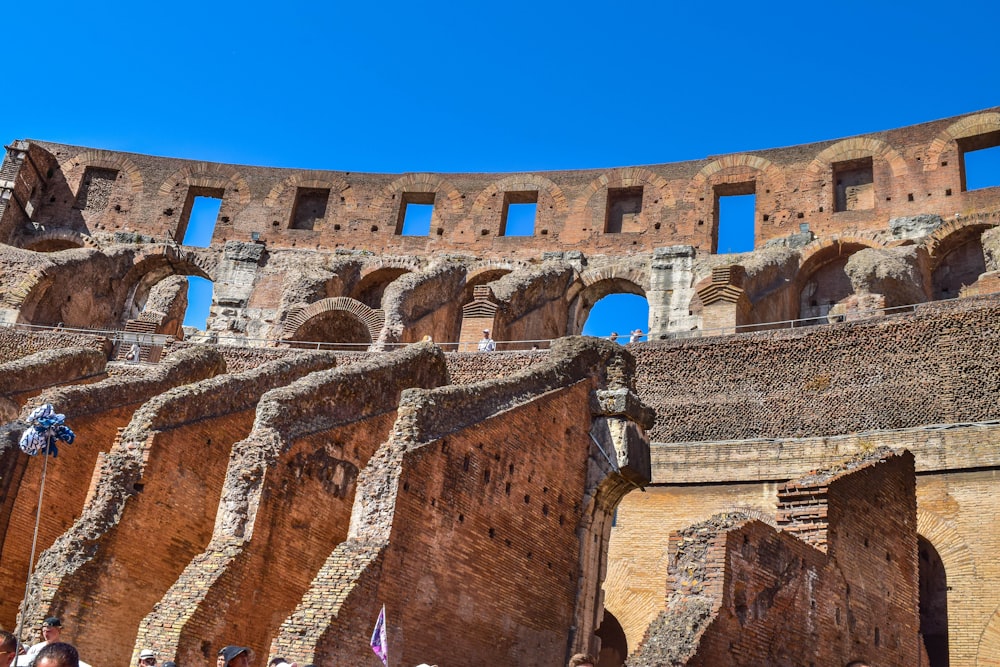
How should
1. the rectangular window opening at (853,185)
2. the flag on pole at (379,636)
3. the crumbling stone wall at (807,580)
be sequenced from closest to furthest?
1. the flag on pole at (379,636)
2. the crumbling stone wall at (807,580)
3. the rectangular window opening at (853,185)

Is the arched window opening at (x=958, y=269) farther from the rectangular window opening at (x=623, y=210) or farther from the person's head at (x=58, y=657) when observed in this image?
the person's head at (x=58, y=657)

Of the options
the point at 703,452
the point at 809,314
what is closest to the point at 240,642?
the point at 703,452

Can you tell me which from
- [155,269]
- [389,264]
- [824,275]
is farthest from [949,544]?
[155,269]

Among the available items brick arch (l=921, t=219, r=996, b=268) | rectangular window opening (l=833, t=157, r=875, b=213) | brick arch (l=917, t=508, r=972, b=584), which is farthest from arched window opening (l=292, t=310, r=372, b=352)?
brick arch (l=917, t=508, r=972, b=584)

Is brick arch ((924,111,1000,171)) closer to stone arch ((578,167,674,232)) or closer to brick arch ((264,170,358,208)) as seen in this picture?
stone arch ((578,167,674,232))

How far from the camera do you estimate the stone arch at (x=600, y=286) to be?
91.8 feet

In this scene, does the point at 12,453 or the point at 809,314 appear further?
the point at 809,314

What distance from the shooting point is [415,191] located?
32125 mm

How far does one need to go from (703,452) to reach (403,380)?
5.61 metres

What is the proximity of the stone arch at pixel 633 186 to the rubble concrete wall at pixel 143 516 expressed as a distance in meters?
16.6

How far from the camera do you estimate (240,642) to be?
10516mm

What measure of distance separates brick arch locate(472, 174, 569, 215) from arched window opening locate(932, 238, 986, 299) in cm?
1042

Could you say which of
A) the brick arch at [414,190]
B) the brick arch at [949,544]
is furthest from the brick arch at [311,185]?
the brick arch at [949,544]

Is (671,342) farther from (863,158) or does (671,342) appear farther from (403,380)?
(863,158)
